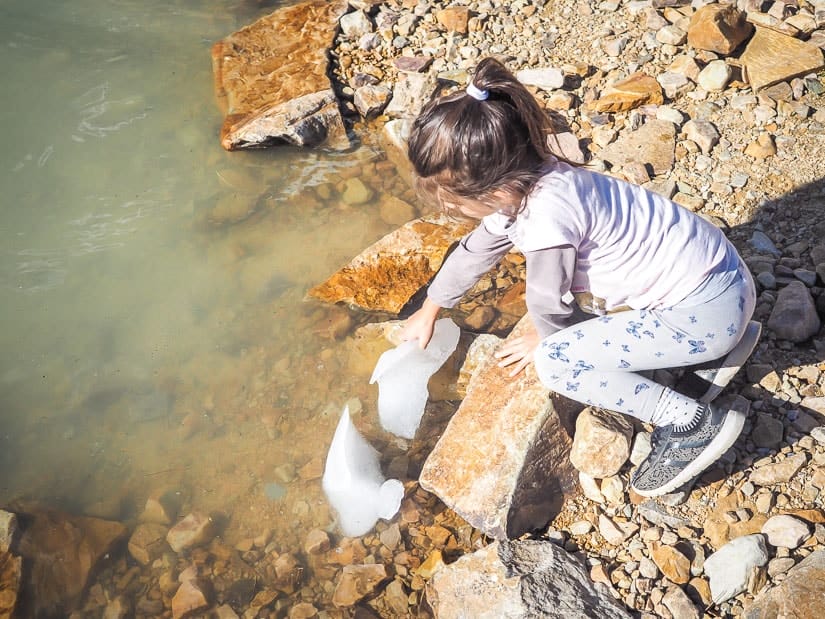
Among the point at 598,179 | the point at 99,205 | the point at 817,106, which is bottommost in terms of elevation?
the point at 99,205

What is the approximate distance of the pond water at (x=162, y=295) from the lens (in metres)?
2.64

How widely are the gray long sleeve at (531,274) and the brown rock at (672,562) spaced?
754 mm

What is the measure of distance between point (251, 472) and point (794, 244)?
238 centimetres

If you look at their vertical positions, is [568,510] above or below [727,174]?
Result: below

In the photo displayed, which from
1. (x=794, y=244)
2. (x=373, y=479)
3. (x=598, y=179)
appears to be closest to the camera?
(x=598, y=179)

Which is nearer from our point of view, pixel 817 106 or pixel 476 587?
pixel 476 587

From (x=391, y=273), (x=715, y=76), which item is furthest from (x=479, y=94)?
(x=715, y=76)

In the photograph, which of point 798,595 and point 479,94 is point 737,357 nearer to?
point 798,595

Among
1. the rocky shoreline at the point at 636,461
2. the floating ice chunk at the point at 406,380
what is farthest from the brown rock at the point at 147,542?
the floating ice chunk at the point at 406,380

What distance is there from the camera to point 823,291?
2.49 meters

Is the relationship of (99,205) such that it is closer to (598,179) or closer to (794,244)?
(598,179)

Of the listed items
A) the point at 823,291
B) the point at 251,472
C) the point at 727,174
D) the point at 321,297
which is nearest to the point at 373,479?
the point at 251,472

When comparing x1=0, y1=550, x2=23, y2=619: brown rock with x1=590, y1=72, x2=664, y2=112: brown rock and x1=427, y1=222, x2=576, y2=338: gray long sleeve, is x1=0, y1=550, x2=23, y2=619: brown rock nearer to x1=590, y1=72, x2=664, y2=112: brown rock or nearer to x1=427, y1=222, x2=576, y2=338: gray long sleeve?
x1=427, y1=222, x2=576, y2=338: gray long sleeve

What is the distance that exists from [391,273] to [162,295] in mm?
1132
